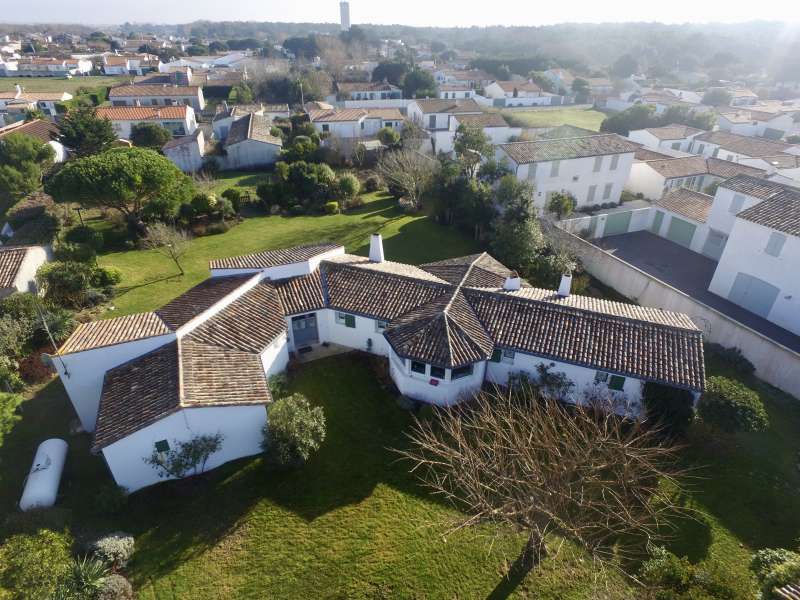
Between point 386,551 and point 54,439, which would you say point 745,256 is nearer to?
point 386,551

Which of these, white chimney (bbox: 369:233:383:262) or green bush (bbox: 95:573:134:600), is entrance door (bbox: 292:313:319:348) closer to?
white chimney (bbox: 369:233:383:262)

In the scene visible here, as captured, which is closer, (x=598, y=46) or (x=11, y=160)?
(x=11, y=160)

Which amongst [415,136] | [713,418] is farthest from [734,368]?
[415,136]

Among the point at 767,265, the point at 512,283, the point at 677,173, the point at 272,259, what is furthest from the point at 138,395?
the point at 677,173

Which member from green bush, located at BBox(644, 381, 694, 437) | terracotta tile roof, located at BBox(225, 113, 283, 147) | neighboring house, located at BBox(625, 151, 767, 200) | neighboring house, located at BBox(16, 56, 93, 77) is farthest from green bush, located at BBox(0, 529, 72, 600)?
neighboring house, located at BBox(16, 56, 93, 77)

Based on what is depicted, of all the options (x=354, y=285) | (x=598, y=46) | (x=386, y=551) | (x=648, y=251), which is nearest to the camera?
(x=386, y=551)

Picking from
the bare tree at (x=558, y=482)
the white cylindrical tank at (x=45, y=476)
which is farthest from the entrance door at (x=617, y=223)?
the white cylindrical tank at (x=45, y=476)
